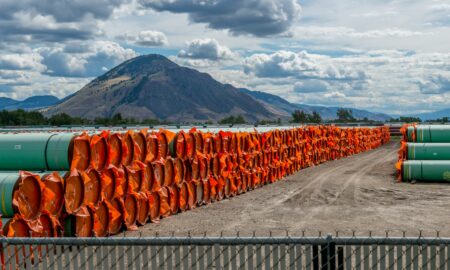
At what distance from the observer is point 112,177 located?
44.9ft

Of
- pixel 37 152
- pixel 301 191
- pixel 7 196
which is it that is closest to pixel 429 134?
pixel 301 191

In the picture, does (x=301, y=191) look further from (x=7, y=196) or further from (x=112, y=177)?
(x=7, y=196)

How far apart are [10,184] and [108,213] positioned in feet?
10.4

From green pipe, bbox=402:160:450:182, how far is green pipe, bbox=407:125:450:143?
246cm

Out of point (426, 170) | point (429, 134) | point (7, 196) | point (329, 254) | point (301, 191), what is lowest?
point (301, 191)

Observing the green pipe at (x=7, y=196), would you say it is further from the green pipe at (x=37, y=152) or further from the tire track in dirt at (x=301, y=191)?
the tire track in dirt at (x=301, y=191)

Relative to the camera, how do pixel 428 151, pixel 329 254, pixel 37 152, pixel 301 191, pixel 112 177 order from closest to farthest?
pixel 329 254 < pixel 37 152 < pixel 112 177 < pixel 301 191 < pixel 428 151

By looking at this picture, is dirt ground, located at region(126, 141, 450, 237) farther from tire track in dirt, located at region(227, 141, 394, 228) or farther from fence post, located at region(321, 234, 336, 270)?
fence post, located at region(321, 234, 336, 270)

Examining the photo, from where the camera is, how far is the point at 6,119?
10512cm

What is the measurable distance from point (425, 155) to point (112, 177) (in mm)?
17195

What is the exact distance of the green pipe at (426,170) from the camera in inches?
942

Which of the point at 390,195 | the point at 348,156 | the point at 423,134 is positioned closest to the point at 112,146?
the point at 390,195

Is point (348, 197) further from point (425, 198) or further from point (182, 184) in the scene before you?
point (182, 184)

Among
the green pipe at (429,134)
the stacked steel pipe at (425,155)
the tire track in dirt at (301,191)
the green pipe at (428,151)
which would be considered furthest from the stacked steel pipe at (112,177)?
the green pipe at (429,134)
